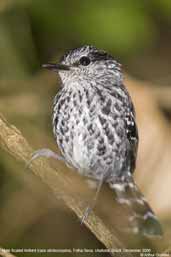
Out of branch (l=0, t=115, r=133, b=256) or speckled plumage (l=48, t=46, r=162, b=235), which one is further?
speckled plumage (l=48, t=46, r=162, b=235)

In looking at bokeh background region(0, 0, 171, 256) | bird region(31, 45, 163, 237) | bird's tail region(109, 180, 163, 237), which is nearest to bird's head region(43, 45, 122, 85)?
bird region(31, 45, 163, 237)

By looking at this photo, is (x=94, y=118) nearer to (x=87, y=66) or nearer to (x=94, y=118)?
(x=94, y=118)

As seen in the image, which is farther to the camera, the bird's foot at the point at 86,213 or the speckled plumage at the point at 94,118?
the speckled plumage at the point at 94,118

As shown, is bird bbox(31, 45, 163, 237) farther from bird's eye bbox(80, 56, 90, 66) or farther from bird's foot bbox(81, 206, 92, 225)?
bird's foot bbox(81, 206, 92, 225)

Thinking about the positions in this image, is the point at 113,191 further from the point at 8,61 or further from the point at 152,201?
the point at 8,61

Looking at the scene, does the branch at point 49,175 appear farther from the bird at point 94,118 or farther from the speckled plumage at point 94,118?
Answer: the speckled plumage at point 94,118

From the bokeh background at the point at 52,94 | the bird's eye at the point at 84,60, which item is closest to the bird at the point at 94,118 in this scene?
the bird's eye at the point at 84,60
